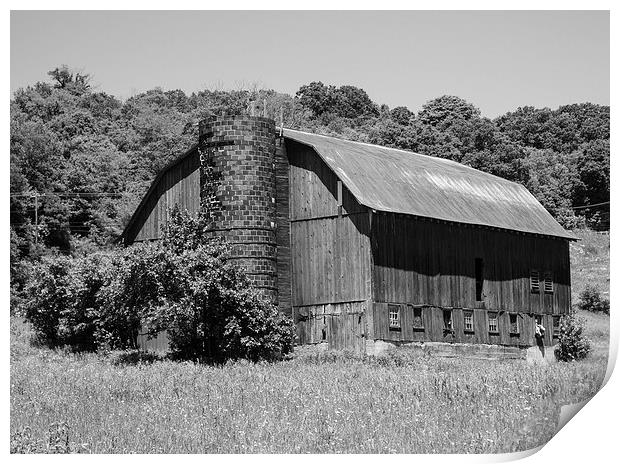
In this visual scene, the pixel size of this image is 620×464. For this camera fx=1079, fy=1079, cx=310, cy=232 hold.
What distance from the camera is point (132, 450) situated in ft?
65.6

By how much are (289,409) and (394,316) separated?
15351mm

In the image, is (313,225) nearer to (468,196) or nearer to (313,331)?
(313,331)

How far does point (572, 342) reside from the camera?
40.1 m

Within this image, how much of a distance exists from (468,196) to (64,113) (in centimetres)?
3130

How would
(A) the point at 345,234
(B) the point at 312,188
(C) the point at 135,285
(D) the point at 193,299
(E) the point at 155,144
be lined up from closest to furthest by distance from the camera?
(D) the point at 193,299 → (C) the point at 135,285 → (A) the point at 345,234 → (B) the point at 312,188 → (E) the point at 155,144

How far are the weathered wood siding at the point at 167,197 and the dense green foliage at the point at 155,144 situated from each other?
9.33m

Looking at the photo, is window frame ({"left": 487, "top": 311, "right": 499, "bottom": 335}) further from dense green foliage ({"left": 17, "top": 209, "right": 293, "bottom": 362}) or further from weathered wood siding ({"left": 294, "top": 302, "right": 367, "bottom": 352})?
dense green foliage ({"left": 17, "top": 209, "right": 293, "bottom": 362})

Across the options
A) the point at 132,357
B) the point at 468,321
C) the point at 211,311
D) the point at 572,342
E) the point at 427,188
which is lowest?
the point at 132,357

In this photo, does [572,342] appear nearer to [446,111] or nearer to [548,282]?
[548,282]

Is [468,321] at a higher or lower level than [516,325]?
higher

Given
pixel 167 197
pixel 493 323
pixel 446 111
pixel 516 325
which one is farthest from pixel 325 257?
pixel 446 111

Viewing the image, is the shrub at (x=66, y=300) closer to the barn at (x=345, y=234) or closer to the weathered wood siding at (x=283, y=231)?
the barn at (x=345, y=234)

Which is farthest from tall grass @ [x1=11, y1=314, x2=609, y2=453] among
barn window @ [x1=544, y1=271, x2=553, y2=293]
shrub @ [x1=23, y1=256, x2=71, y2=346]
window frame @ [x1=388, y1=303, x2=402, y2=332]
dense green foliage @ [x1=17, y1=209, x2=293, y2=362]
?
barn window @ [x1=544, y1=271, x2=553, y2=293]

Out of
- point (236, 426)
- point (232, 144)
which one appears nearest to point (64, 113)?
point (232, 144)
